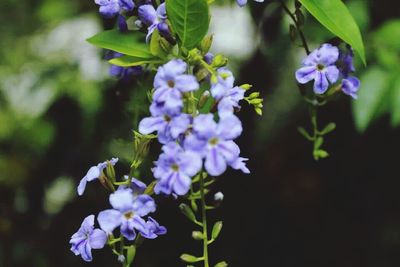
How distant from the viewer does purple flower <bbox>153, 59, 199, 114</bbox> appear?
925 mm

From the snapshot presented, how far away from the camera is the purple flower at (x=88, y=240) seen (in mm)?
1029

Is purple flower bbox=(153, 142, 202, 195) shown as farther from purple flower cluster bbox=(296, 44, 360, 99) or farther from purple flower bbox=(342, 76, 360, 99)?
purple flower bbox=(342, 76, 360, 99)

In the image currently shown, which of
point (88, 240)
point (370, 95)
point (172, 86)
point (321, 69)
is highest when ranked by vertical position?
point (172, 86)

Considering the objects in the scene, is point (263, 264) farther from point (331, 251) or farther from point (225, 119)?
point (225, 119)

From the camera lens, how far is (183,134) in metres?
0.93

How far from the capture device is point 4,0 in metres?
2.93

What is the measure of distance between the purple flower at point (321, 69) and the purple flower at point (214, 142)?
1.05 ft

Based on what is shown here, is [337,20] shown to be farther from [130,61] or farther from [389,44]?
[389,44]

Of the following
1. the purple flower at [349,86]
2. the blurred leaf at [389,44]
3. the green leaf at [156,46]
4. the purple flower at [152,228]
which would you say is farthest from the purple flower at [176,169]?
the blurred leaf at [389,44]

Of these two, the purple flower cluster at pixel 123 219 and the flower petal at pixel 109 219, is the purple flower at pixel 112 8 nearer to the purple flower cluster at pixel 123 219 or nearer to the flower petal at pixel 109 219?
the purple flower cluster at pixel 123 219

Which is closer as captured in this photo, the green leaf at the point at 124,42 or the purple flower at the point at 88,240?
the purple flower at the point at 88,240

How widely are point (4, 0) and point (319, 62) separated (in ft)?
6.69

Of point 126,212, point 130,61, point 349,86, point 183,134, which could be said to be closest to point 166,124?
point 183,134

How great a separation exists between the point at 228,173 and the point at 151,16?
1.38 meters
